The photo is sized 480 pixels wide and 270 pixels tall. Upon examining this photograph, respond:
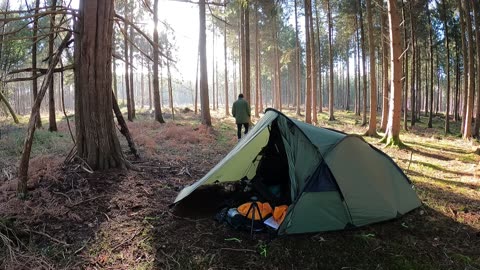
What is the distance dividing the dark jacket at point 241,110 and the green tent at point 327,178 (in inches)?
184

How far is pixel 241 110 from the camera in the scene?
10.4 m

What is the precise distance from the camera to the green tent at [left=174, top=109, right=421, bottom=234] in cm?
428

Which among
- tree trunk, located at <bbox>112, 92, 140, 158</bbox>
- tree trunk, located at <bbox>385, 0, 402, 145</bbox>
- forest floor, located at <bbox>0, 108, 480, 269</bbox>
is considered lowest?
forest floor, located at <bbox>0, 108, 480, 269</bbox>

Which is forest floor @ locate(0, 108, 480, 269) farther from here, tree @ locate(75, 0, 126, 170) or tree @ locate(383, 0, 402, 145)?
tree @ locate(383, 0, 402, 145)

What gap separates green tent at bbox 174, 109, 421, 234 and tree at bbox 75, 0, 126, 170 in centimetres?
205

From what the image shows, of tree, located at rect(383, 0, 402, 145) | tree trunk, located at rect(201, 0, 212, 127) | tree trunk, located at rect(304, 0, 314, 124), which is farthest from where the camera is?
tree trunk, located at rect(304, 0, 314, 124)

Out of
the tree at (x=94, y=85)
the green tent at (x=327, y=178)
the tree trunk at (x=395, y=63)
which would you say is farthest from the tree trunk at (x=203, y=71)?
the green tent at (x=327, y=178)

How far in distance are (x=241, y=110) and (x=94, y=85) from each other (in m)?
5.31

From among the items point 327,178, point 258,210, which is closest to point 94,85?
point 258,210

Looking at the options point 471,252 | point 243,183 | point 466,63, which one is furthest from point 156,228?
point 466,63

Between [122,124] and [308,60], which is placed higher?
[308,60]

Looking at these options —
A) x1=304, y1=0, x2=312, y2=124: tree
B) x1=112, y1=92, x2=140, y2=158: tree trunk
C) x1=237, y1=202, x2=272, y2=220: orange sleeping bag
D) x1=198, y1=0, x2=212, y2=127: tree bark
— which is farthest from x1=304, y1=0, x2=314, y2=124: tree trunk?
x1=237, y1=202, x2=272, y2=220: orange sleeping bag

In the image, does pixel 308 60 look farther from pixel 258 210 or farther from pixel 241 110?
pixel 258 210

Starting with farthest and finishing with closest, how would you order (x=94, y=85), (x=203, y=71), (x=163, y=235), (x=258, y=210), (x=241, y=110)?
(x=203, y=71), (x=241, y=110), (x=94, y=85), (x=258, y=210), (x=163, y=235)
